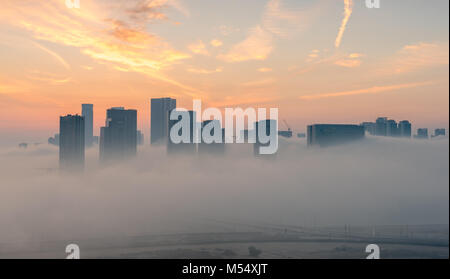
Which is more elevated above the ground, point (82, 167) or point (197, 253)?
point (82, 167)

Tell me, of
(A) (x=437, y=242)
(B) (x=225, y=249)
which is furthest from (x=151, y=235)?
(A) (x=437, y=242)

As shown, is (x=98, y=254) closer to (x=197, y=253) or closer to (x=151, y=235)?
(x=197, y=253)

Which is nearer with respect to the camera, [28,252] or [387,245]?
[28,252]
